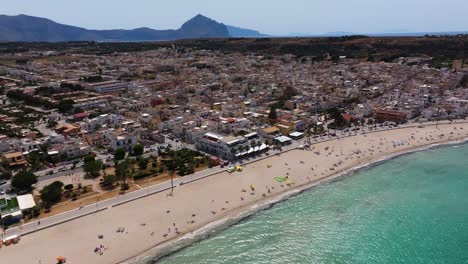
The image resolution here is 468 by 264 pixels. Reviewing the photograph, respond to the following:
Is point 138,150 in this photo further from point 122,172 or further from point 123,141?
point 122,172

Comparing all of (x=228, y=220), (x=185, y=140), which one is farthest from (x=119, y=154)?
(x=228, y=220)

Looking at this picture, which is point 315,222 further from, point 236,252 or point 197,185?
point 197,185

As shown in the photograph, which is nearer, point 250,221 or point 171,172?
point 250,221

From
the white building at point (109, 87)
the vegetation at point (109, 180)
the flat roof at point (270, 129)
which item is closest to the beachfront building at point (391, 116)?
the flat roof at point (270, 129)

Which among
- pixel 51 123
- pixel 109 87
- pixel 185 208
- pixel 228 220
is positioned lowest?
pixel 228 220

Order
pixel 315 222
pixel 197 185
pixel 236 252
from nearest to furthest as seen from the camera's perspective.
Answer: pixel 236 252, pixel 315 222, pixel 197 185

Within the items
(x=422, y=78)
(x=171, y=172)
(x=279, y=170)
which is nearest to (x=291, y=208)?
(x=279, y=170)

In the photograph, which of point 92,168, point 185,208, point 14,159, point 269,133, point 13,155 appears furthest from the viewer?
point 269,133
